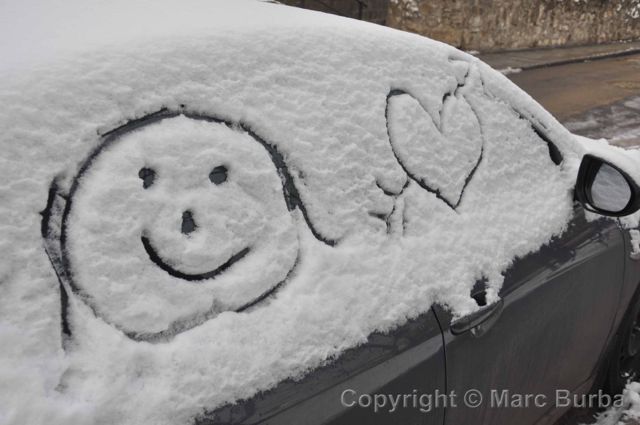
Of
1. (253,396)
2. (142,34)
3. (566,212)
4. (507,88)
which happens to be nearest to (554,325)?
(566,212)

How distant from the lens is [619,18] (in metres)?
20.2

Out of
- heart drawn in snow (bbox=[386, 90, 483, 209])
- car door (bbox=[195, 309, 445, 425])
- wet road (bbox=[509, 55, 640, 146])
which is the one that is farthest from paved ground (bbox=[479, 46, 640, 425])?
car door (bbox=[195, 309, 445, 425])

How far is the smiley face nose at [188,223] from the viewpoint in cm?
116

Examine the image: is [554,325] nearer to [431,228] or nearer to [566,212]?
[566,212]

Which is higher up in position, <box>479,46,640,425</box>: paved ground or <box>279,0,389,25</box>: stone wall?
<box>279,0,389,25</box>: stone wall

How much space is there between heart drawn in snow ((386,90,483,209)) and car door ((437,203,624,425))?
32cm

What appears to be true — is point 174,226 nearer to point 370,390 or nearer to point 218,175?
point 218,175

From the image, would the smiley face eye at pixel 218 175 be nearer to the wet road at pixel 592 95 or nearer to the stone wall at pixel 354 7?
the wet road at pixel 592 95

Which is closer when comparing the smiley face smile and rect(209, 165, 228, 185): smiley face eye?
the smiley face smile

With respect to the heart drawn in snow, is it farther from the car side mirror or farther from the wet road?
the wet road

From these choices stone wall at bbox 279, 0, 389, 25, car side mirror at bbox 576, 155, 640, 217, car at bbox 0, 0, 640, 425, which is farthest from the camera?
stone wall at bbox 279, 0, 389, 25

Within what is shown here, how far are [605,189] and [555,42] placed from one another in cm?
1754

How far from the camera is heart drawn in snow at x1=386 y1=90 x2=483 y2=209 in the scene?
1.61 meters

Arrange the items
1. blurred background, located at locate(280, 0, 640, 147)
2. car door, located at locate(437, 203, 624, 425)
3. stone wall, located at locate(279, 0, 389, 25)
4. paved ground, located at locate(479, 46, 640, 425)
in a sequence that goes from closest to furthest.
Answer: car door, located at locate(437, 203, 624, 425) → paved ground, located at locate(479, 46, 640, 425) → blurred background, located at locate(280, 0, 640, 147) → stone wall, located at locate(279, 0, 389, 25)
